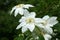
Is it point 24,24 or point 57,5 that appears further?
point 57,5

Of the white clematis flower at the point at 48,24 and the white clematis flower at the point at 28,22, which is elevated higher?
the white clematis flower at the point at 28,22

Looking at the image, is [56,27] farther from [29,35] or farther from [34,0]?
[34,0]

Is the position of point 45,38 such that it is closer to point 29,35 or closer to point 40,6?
point 29,35

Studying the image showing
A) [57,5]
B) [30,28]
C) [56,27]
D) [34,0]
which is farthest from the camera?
[34,0]

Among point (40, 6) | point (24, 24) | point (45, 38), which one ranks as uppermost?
point (40, 6)

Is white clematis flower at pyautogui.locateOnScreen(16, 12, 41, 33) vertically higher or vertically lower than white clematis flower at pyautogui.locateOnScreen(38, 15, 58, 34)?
higher

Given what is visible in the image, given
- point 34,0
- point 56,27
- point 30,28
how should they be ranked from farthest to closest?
1. point 34,0
2. point 56,27
3. point 30,28

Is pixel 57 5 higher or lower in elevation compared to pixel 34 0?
lower

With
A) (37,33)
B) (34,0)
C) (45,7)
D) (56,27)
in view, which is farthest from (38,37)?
(34,0)

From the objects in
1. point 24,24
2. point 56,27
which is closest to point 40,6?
point 56,27
